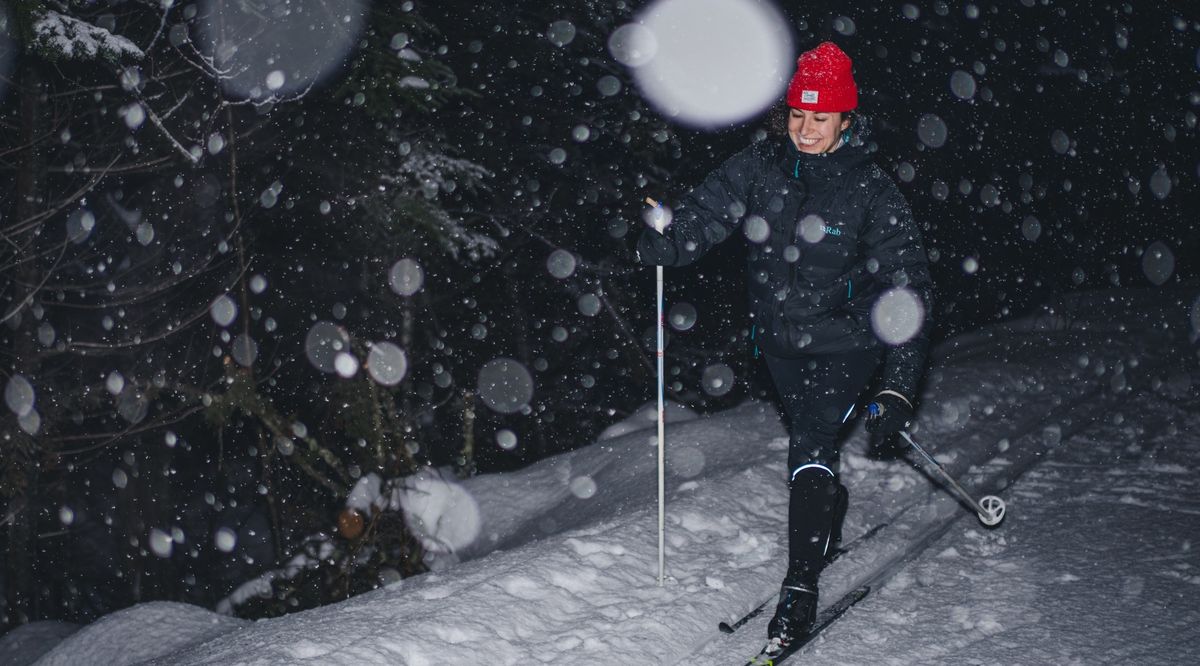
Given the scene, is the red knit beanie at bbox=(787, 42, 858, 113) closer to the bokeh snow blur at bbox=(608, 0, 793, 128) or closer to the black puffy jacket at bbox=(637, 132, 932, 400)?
the black puffy jacket at bbox=(637, 132, 932, 400)

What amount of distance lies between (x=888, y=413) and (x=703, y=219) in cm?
118

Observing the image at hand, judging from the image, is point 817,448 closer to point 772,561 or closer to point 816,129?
point 772,561

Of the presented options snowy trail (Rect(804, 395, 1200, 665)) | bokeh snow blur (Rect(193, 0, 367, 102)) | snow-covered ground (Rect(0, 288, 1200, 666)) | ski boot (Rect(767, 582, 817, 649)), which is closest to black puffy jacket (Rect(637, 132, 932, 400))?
ski boot (Rect(767, 582, 817, 649))

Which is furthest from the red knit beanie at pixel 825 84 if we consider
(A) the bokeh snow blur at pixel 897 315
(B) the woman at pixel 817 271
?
(A) the bokeh snow blur at pixel 897 315

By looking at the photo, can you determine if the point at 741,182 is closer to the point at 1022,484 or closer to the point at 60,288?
the point at 1022,484

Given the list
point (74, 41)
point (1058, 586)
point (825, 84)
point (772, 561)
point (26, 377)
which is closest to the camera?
point (825, 84)

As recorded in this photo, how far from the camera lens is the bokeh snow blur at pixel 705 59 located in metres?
8.72

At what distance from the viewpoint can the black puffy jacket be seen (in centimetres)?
336

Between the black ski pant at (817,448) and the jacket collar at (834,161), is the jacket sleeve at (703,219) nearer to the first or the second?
the jacket collar at (834,161)

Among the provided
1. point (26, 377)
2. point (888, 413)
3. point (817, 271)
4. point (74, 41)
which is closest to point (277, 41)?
point (74, 41)

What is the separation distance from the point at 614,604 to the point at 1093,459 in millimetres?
4286

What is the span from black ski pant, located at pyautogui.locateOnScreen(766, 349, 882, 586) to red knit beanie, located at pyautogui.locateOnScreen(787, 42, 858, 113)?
3.42 ft

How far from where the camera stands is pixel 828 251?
3.39 metres

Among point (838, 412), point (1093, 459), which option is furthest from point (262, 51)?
point (1093, 459)
